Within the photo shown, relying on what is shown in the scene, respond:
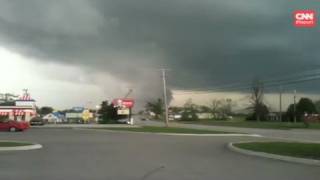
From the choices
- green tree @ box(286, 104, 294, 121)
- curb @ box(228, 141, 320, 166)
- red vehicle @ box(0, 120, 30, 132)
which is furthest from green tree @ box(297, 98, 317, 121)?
curb @ box(228, 141, 320, 166)

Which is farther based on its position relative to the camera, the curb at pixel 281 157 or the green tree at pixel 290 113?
the green tree at pixel 290 113

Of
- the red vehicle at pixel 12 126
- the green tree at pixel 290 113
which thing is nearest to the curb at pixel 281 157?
the red vehicle at pixel 12 126

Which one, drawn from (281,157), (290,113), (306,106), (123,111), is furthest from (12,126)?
(306,106)

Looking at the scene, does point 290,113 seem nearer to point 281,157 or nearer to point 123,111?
point 123,111

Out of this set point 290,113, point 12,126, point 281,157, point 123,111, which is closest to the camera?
point 281,157

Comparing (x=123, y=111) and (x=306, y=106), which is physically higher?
(x=306, y=106)

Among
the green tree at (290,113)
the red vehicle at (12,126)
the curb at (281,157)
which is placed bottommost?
the curb at (281,157)

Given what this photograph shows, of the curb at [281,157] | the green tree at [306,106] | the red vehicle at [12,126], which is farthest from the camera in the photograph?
the green tree at [306,106]

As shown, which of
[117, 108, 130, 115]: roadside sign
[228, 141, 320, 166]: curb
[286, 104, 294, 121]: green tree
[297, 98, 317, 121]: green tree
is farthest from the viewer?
[297, 98, 317, 121]: green tree

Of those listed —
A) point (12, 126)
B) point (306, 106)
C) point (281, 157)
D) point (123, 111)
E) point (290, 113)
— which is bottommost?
point (281, 157)

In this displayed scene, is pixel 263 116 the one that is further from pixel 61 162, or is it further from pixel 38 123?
pixel 61 162

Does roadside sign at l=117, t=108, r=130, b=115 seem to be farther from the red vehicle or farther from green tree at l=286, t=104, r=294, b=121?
green tree at l=286, t=104, r=294, b=121

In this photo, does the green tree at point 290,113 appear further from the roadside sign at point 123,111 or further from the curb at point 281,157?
the curb at point 281,157

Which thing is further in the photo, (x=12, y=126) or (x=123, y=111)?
(x=123, y=111)
